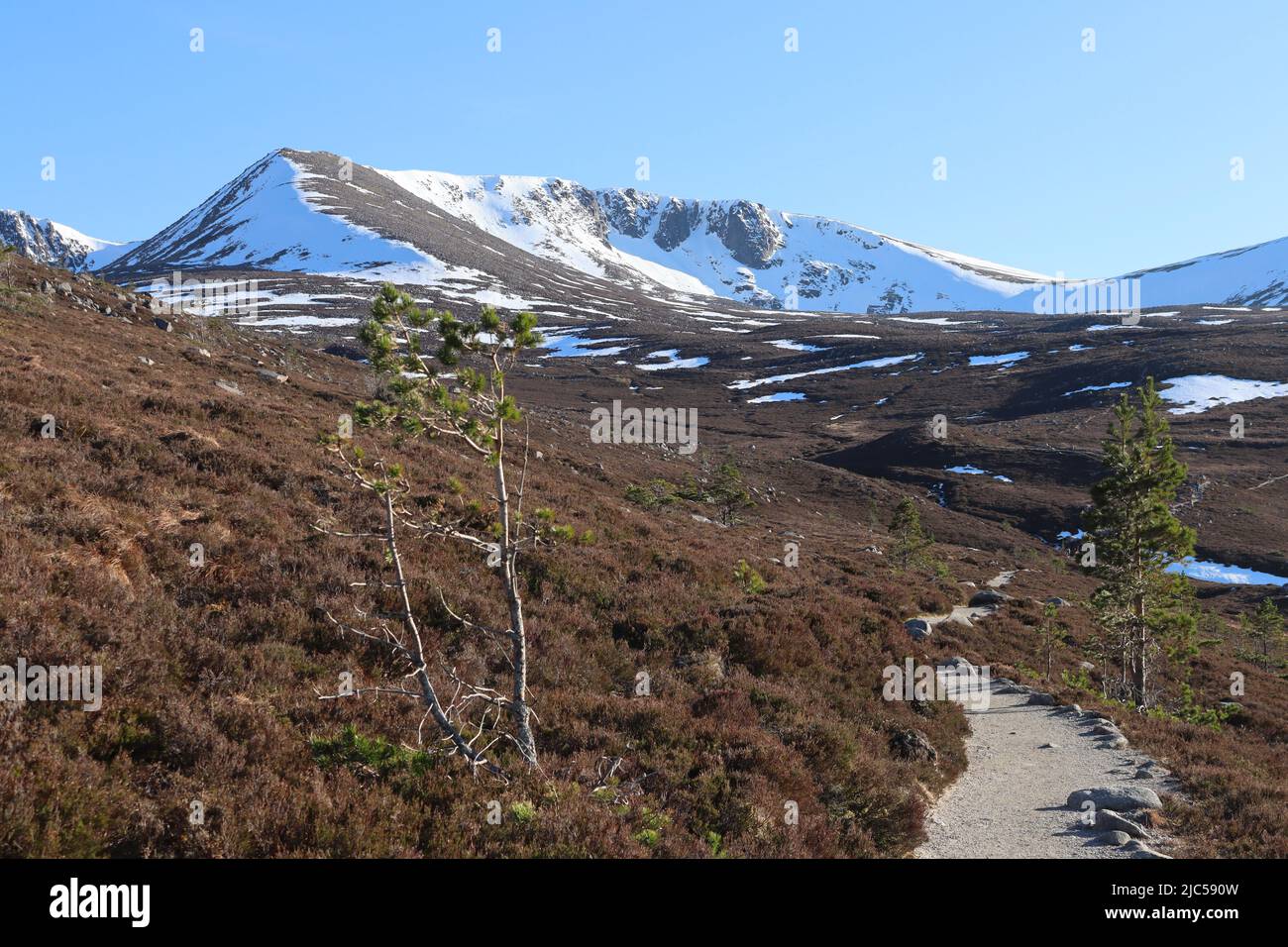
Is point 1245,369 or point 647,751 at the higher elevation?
point 1245,369

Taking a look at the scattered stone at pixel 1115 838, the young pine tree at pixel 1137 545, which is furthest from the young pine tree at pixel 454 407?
the young pine tree at pixel 1137 545

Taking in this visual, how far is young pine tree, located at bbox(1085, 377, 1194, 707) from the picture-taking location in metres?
19.5

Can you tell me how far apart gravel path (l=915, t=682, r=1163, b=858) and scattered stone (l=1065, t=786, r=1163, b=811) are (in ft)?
0.96

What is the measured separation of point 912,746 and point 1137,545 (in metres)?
14.6

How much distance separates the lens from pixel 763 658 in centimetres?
1252

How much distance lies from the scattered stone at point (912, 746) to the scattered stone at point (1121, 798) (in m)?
1.99

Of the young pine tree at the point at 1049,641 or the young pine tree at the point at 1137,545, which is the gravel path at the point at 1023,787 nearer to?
the young pine tree at the point at 1049,641

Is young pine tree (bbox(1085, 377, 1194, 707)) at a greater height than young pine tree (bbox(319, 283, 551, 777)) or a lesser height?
lesser

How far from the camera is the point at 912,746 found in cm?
1048

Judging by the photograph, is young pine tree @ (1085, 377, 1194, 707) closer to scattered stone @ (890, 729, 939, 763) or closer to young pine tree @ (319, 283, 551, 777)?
scattered stone @ (890, 729, 939, 763)

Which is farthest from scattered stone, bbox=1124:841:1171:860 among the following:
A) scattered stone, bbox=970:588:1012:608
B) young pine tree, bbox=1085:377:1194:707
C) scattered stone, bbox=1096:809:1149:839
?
scattered stone, bbox=970:588:1012:608

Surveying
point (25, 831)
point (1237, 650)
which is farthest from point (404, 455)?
point (1237, 650)
